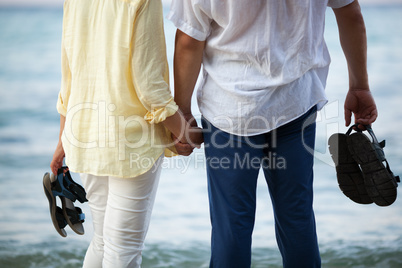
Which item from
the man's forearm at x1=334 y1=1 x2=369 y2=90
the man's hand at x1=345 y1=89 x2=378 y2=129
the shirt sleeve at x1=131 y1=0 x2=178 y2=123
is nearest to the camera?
the shirt sleeve at x1=131 y1=0 x2=178 y2=123

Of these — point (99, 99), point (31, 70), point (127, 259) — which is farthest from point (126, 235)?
point (31, 70)

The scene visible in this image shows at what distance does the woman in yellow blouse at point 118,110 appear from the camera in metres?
1.25

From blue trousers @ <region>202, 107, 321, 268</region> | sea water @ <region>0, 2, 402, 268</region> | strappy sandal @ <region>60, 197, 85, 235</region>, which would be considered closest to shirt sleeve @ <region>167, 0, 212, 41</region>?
blue trousers @ <region>202, 107, 321, 268</region>

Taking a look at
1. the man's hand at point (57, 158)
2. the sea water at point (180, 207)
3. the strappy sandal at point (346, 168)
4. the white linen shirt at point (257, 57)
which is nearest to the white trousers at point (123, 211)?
the man's hand at point (57, 158)

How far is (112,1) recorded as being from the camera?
4.05 feet

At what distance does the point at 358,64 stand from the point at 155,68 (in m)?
0.64

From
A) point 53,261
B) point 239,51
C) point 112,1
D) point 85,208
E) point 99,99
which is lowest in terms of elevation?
point 53,261

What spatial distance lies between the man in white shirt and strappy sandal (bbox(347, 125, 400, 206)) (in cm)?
17

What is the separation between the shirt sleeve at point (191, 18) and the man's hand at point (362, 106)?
55 cm

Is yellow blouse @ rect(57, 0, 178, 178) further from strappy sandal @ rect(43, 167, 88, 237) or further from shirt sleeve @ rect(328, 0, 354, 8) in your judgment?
shirt sleeve @ rect(328, 0, 354, 8)

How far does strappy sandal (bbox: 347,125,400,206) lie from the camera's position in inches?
57.8

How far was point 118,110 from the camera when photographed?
1292mm

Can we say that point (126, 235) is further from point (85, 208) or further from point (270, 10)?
point (85, 208)

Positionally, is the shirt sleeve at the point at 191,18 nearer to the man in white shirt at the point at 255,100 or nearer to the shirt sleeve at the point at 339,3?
the man in white shirt at the point at 255,100
